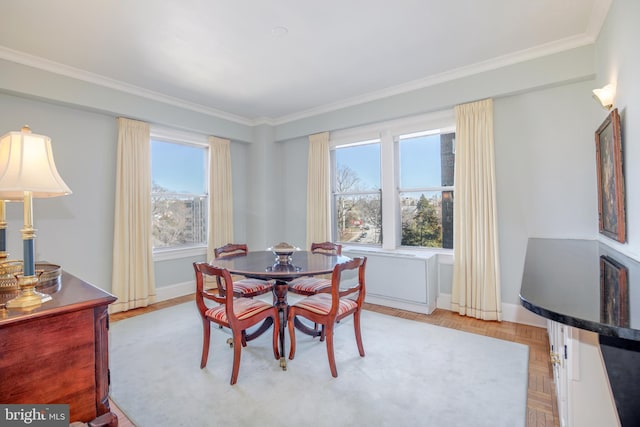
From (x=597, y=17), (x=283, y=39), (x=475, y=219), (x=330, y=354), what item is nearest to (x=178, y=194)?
(x=283, y=39)

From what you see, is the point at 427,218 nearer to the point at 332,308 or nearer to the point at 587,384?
the point at 332,308

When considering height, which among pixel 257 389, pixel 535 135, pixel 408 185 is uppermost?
pixel 535 135

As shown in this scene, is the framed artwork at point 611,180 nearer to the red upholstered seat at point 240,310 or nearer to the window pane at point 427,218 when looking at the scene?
the window pane at point 427,218

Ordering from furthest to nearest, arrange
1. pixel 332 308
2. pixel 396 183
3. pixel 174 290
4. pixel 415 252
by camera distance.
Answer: pixel 174 290, pixel 396 183, pixel 415 252, pixel 332 308

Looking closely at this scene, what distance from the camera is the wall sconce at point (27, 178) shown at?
1.19 meters

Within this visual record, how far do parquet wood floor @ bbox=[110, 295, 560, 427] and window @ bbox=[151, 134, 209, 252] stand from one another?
909mm

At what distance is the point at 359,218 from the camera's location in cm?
470

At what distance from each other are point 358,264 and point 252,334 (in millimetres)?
1281

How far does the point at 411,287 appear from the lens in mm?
3707

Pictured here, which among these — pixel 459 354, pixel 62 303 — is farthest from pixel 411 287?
pixel 62 303

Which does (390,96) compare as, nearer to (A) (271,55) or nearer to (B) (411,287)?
(A) (271,55)

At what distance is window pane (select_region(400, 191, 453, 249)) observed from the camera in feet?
12.7

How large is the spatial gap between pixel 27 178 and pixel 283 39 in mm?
2257

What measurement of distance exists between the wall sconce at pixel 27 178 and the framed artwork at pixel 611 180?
10.3 ft
